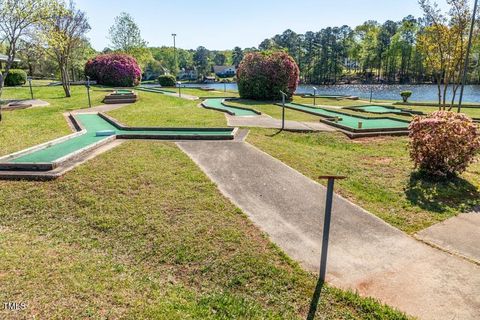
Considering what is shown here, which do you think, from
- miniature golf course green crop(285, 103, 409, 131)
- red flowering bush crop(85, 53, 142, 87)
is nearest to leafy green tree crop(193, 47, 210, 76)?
red flowering bush crop(85, 53, 142, 87)

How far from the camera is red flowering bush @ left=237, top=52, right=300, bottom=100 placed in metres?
20.2

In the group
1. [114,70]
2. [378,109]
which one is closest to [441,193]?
[378,109]

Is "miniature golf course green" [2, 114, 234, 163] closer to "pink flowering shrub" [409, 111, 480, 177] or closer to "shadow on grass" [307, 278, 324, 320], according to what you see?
"pink flowering shrub" [409, 111, 480, 177]

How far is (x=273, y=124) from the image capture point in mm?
12438

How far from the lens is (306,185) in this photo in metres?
6.30

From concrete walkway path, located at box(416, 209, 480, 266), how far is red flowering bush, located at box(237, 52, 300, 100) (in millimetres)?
16337

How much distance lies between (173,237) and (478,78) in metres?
71.2

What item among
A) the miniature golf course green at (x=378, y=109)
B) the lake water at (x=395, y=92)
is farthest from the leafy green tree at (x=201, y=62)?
the miniature golf course green at (x=378, y=109)

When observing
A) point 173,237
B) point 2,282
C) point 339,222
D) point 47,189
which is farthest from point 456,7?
point 2,282

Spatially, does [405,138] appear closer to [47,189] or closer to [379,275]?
[379,275]

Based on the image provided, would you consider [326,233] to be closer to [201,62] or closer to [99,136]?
[99,136]

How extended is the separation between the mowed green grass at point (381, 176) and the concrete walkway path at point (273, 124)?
0.96 metres

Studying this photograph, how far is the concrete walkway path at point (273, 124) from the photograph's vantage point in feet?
38.4

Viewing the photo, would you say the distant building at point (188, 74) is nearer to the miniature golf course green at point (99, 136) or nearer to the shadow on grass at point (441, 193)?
the miniature golf course green at point (99, 136)
